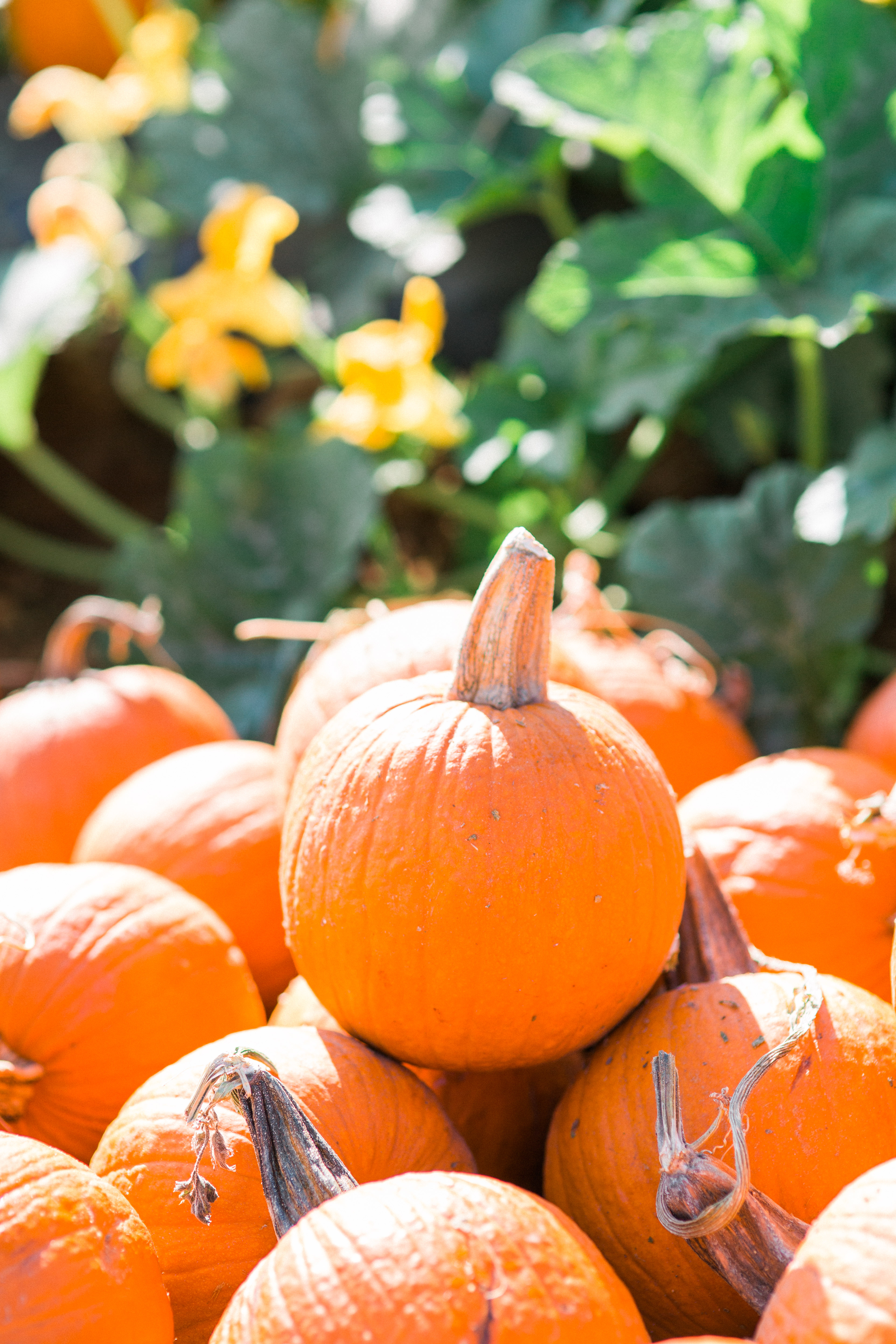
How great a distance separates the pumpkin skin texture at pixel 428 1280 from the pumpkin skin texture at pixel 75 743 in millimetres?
752

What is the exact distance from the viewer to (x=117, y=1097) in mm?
922

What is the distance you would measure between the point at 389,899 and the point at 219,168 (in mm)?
2017

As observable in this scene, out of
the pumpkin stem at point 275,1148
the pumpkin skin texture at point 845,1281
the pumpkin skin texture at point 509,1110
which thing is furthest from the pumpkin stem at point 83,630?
the pumpkin skin texture at point 845,1281

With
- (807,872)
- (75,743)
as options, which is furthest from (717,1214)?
(75,743)

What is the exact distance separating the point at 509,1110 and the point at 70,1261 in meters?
0.40

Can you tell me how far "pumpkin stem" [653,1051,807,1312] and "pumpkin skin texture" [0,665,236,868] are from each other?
0.84 m

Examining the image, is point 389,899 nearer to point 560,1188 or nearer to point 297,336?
point 560,1188

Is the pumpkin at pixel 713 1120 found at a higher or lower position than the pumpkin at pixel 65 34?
lower

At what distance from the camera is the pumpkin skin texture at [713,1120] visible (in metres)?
0.75

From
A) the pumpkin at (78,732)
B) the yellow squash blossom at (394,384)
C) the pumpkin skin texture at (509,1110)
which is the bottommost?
the pumpkin skin texture at (509,1110)

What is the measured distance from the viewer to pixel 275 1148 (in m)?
0.67

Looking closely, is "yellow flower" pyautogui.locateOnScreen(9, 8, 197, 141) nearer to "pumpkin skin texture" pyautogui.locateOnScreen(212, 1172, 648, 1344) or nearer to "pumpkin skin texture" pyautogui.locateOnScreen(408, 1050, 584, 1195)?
"pumpkin skin texture" pyautogui.locateOnScreen(408, 1050, 584, 1195)

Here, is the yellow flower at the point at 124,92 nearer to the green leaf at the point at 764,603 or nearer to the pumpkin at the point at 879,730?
the green leaf at the point at 764,603

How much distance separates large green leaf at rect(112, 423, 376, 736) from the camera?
6.35ft
